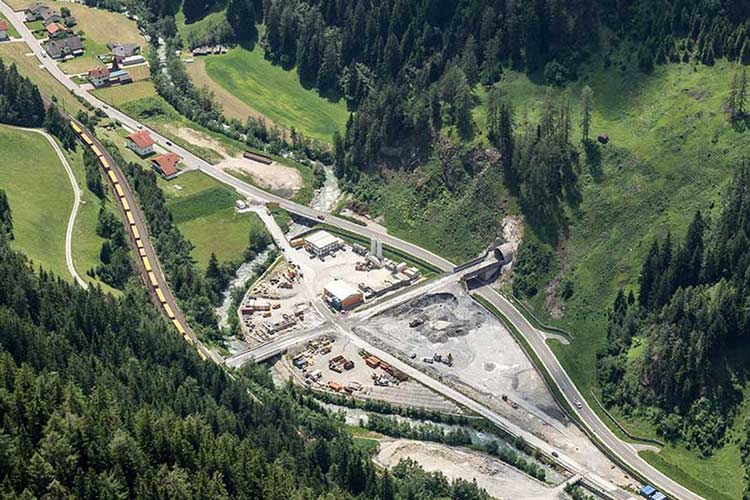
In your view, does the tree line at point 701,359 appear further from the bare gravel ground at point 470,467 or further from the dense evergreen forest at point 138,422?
the dense evergreen forest at point 138,422

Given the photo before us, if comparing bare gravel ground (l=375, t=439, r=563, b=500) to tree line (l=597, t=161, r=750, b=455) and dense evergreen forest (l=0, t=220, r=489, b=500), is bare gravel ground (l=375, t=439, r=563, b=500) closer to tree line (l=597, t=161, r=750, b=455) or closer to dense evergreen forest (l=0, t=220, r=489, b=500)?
dense evergreen forest (l=0, t=220, r=489, b=500)

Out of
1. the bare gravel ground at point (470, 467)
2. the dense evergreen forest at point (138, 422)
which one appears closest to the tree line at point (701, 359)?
the bare gravel ground at point (470, 467)

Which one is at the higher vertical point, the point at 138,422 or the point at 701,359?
the point at 138,422

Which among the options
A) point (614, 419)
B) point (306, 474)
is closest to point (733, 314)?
point (614, 419)

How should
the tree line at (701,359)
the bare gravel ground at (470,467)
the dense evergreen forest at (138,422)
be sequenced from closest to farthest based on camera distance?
the dense evergreen forest at (138,422) → the bare gravel ground at (470,467) → the tree line at (701,359)

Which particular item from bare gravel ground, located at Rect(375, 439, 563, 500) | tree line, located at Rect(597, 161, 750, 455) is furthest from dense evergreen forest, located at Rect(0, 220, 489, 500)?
tree line, located at Rect(597, 161, 750, 455)

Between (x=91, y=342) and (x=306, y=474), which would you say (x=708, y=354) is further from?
(x=91, y=342)

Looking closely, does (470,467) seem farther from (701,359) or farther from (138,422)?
(138,422)

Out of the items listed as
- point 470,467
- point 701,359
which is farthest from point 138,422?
point 701,359
